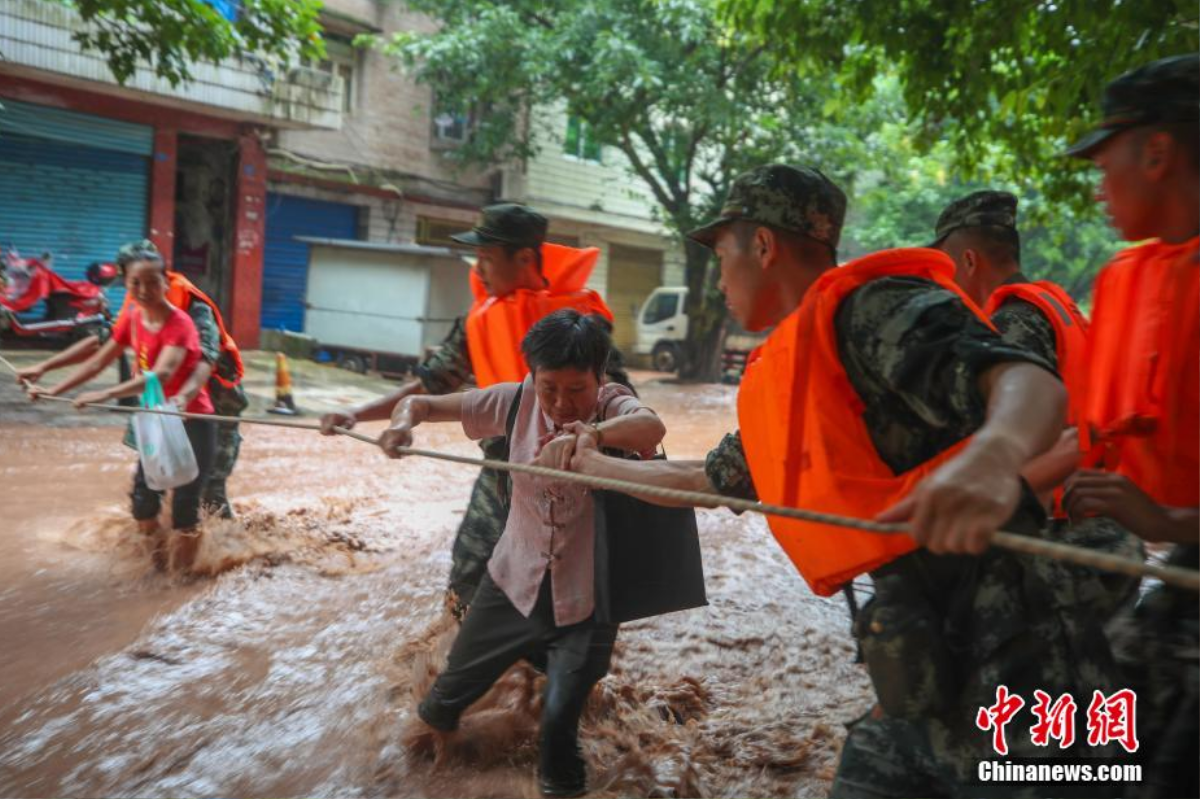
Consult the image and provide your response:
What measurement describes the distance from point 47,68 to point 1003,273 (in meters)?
12.8

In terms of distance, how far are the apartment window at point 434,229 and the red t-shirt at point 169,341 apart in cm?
1507

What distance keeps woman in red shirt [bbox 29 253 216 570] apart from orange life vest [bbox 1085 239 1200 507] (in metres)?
4.32

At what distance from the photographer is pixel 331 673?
14.9ft

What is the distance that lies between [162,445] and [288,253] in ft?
45.0

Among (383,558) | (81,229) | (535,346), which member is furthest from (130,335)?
(81,229)

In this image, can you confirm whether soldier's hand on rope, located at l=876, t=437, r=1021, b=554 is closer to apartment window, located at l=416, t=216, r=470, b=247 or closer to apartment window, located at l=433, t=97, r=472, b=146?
apartment window, located at l=433, t=97, r=472, b=146

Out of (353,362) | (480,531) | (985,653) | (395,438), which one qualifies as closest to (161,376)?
(480,531)

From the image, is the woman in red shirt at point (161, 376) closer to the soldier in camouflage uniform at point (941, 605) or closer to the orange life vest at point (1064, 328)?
the orange life vest at point (1064, 328)

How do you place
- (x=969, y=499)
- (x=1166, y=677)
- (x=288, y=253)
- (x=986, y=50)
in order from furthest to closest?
(x=288, y=253) → (x=986, y=50) → (x=1166, y=677) → (x=969, y=499)

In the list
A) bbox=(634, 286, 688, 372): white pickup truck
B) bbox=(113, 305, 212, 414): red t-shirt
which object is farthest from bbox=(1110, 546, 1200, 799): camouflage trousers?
bbox=(634, 286, 688, 372): white pickup truck

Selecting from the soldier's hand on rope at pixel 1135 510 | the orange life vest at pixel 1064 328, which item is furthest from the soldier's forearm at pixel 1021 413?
the orange life vest at pixel 1064 328

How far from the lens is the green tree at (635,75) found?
53.1 feet

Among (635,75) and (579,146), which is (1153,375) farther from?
(579,146)

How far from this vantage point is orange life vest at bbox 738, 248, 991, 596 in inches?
75.2
